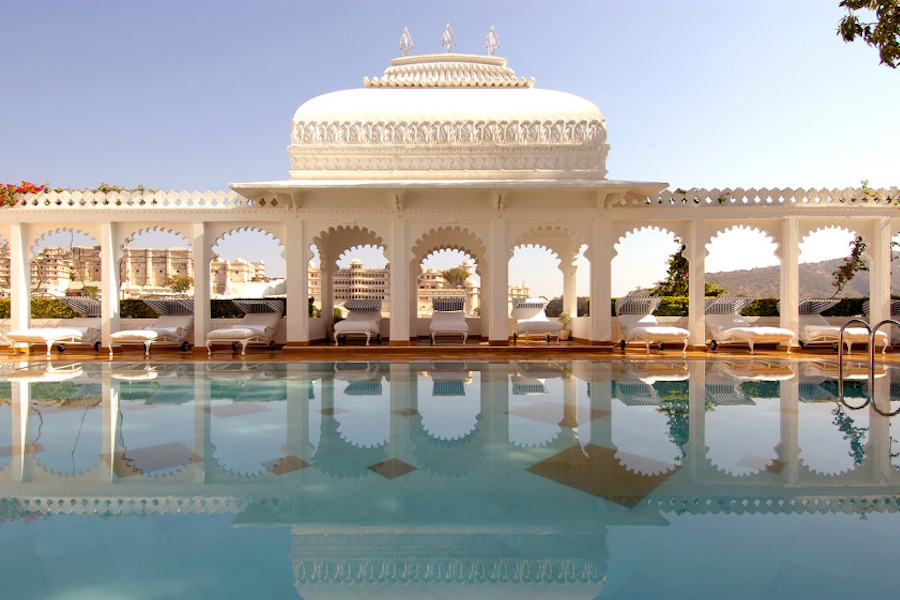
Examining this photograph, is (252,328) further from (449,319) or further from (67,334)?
(449,319)

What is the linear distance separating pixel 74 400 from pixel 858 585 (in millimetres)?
7494

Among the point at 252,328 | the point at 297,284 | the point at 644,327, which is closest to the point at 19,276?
the point at 252,328

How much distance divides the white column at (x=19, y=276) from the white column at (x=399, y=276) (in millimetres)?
8735

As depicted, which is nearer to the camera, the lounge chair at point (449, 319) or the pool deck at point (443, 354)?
the pool deck at point (443, 354)

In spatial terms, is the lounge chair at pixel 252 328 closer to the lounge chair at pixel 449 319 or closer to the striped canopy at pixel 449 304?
the lounge chair at pixel 449 319

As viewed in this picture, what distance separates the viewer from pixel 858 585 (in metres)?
2.04

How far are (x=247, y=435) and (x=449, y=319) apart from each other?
773cm

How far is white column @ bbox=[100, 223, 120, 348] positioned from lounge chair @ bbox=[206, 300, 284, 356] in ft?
7.42

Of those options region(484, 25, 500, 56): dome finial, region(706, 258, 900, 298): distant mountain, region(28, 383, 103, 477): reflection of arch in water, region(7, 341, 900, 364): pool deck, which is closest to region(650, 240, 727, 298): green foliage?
region(7, 341, 900, 364): pool deck

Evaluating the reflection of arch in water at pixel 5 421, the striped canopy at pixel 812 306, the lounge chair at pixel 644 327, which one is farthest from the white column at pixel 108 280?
the striped canopy at pixel 812 306

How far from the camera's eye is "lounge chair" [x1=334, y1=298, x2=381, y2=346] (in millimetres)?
11352

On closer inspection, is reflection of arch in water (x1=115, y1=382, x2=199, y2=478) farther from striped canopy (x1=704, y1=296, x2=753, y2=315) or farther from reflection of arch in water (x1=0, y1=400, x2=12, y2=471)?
striped canopy (x1=704, y1=296, x2=753, y2=315)

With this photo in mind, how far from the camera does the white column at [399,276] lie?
1068 centimetres

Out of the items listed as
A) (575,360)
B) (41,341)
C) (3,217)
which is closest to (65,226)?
(3,217)
